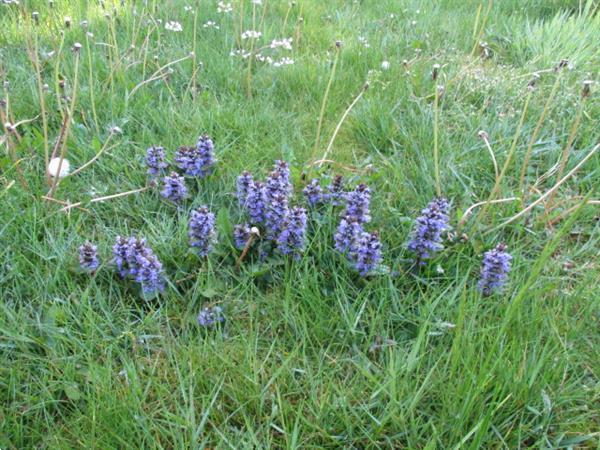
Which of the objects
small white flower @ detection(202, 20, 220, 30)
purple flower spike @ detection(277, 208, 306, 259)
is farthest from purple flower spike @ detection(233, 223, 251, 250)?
small white flower @ detection(202, 20, 220, 30)

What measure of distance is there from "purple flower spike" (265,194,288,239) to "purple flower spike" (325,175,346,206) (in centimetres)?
27

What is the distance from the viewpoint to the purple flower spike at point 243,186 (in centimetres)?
218

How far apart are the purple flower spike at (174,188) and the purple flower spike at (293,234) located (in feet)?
1.83

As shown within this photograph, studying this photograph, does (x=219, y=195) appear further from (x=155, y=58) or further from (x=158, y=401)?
(x=155, y=58)

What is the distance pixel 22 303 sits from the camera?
186 centimetres

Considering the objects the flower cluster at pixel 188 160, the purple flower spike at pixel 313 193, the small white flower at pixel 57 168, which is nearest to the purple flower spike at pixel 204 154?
the flower cluster at pixel 188 160

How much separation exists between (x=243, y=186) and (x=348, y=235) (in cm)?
53

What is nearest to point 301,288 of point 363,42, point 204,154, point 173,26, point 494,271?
point 494,271

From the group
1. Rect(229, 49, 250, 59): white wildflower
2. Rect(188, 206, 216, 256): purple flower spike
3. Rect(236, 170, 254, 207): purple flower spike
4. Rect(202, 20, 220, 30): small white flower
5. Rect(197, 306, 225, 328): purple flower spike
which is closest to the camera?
Rect(197, 306, 225, 328): purple flower spike

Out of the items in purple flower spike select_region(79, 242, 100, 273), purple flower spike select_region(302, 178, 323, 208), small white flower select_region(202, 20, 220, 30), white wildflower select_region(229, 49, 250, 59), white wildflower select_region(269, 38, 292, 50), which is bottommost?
purple flower spike select_region(79, 242, 100, 273)

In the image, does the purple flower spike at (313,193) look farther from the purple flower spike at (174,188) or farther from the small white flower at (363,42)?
the small white flower at (363,42)

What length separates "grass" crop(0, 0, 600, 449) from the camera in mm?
1502

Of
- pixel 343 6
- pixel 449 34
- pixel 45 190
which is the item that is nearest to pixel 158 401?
pixel 45 190

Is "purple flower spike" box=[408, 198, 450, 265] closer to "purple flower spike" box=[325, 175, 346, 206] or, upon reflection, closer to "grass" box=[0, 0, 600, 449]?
"grass" box=[0, 0, 600, 449]
